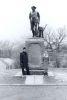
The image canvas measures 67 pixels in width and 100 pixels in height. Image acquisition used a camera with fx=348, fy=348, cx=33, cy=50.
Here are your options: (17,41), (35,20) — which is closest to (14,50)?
(17,41)

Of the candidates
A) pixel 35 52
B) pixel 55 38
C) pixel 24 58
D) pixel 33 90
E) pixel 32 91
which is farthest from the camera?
pixel 55 38

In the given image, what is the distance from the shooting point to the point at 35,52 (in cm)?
2241

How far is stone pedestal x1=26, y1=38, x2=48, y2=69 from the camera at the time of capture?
2231cm

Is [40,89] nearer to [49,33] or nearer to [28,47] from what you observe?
[28,47]

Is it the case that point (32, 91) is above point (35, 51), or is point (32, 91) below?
below

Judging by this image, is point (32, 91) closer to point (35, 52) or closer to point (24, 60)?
point (24, 60)

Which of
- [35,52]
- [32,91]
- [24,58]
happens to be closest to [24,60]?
[24,58]

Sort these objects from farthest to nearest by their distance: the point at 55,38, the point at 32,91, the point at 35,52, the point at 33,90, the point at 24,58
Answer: the point at 55,38, the point at 35,52, the point at 24,58, the point at 33,90, the point at 32,91

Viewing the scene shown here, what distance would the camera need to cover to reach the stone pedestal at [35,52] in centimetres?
2231

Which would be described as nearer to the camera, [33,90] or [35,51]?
[33,90]

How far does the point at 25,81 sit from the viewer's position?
18797 mm

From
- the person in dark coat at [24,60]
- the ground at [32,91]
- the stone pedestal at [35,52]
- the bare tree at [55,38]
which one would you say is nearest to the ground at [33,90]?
the ground at [32,91]

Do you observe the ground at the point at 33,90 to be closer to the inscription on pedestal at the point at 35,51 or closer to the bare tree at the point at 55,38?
the inscription on pedestal at the point at 35,51

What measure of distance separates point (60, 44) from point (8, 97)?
2523 inches
